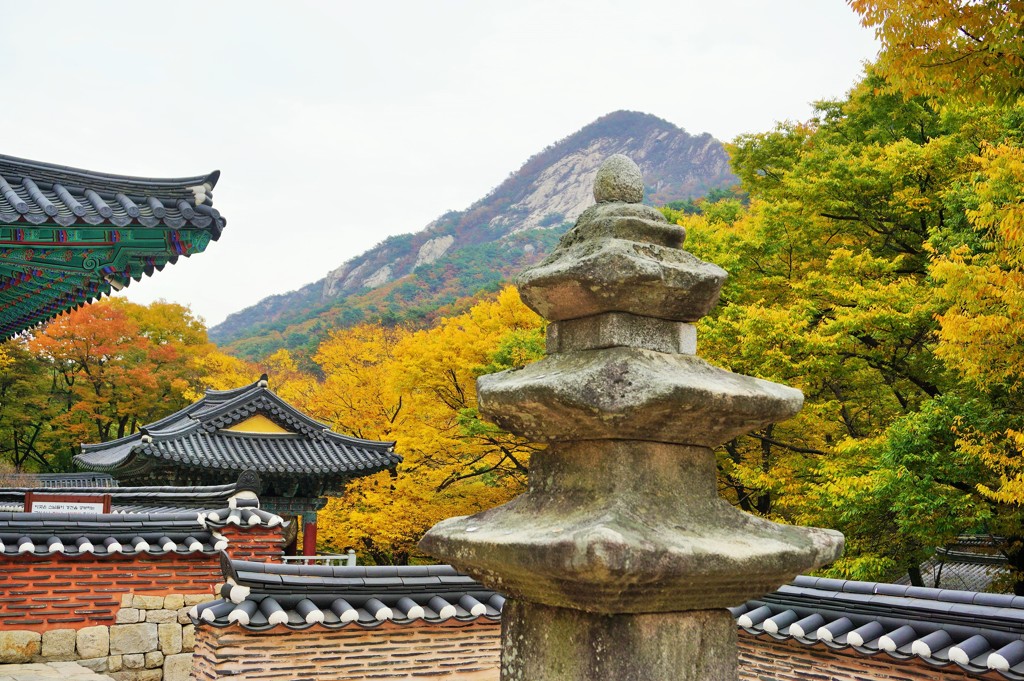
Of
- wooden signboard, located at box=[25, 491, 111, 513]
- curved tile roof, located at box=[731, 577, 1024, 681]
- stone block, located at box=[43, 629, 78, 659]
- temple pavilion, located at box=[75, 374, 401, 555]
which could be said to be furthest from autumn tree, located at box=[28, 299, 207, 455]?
curved tile roof, located at box=[731, 577, 1024, 681]

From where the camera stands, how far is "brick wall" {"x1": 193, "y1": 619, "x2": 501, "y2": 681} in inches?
241

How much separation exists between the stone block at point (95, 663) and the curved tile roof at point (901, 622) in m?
7.35

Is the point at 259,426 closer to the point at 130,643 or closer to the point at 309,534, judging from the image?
the point at 309,534

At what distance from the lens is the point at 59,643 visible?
920 cm

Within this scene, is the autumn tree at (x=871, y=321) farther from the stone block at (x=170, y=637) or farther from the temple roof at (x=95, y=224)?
the stone block at (x=170, y=637)

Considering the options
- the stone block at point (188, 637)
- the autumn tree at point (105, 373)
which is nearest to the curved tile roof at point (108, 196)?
the stone block at point (188, 637)

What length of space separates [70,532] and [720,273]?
8.39m

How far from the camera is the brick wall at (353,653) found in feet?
20.0

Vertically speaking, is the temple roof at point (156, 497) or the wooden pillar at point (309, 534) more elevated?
the temple roof at point (156, 497)

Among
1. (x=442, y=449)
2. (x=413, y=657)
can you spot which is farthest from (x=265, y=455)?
(x=413, y=657)

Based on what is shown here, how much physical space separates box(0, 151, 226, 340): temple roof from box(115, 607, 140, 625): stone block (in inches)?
162

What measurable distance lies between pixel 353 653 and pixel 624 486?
411 cm

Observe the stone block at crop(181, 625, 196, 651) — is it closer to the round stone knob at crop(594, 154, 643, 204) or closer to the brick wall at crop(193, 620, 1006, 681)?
the brick wall at crop(193, 620, 1006, 681)

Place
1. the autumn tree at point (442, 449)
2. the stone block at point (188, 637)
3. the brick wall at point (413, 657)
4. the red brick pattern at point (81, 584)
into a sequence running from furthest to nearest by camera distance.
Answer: the autumn tree at point (442, 449), the stone block at point (188, 637), the red brick pattern at point (81, 584), the brick wall at point (413, 657)
